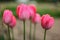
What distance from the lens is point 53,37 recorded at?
1.07 metres

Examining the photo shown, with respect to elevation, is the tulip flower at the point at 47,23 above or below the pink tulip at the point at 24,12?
below

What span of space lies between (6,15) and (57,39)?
0.48 m

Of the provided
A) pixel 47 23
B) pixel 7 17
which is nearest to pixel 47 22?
pixel 47 23

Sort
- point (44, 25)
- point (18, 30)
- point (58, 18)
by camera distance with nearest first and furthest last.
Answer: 1. point (44, 25)
2. point (18, 30)
3. point (58, 18)

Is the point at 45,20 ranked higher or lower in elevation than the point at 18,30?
higher

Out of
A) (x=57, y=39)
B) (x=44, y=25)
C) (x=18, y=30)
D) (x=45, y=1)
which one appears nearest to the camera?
(x=44, y=25)

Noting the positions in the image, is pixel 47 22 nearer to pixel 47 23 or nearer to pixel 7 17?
pixel 47 23

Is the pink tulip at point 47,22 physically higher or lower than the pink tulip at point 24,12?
lower

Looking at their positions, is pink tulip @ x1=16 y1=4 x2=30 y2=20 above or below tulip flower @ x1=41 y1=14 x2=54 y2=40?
above

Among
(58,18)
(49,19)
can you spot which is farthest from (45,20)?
(58,18)

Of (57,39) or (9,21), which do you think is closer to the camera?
(9,21)

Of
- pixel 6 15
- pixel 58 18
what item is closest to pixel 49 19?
pixel 6 15

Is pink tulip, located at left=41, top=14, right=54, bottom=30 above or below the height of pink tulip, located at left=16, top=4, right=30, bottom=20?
below

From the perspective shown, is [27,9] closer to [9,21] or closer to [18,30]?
[9,21]
